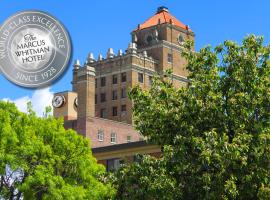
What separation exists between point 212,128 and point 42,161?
18.7 metres

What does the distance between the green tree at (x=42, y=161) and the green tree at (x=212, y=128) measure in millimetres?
13280

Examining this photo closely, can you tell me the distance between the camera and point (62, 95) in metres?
101

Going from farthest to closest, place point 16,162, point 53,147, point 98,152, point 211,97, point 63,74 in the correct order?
point 98,152
point 53,147
point 16,162
point 63,74
point 211,97

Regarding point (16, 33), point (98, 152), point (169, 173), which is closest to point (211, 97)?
point (169, 173)

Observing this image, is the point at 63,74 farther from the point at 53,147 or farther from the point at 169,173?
the point at 53,147

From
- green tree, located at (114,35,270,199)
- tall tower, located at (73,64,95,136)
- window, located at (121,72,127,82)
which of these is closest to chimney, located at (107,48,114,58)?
window, located at (121,72,127,82)

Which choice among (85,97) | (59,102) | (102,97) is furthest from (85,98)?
(102,97)

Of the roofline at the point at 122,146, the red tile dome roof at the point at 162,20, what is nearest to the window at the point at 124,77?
the red tile dome roof at the point at 162,20

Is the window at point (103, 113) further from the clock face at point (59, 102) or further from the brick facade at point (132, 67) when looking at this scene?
the clock face at point (59, 102)

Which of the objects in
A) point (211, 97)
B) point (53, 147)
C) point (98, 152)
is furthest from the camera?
point (98, 152)

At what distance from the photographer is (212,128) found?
25.2 meters

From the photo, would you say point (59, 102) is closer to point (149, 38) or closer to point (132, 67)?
point (132, 67)

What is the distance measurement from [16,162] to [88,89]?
58.3 m

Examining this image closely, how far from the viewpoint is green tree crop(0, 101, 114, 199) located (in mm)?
39969
